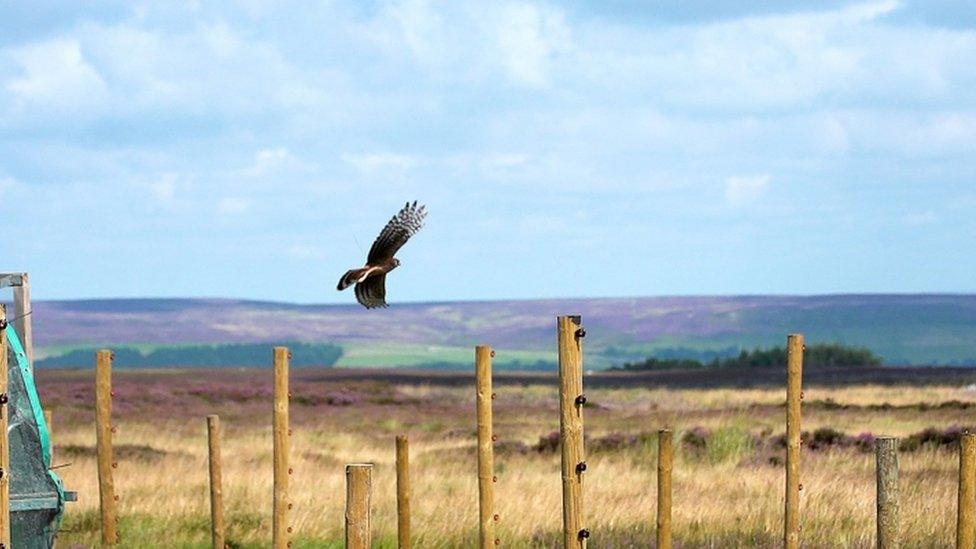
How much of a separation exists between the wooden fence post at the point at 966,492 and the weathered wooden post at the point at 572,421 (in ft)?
13.0

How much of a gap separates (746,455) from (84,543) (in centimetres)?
1264

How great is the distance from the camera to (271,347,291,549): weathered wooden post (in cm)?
1554

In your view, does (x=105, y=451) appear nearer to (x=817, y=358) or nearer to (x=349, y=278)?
(x=349, y=278)

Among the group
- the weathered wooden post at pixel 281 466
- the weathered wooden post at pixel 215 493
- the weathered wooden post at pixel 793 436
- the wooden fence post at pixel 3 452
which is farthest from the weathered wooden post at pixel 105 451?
the weathered wooden post at pixel 793 436

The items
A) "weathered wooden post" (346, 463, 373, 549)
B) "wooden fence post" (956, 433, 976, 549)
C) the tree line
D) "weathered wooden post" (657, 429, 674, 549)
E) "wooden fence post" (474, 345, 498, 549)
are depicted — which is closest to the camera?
"weathered wooden post" (346, 463, 373, 549)

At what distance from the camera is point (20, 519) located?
14.3m

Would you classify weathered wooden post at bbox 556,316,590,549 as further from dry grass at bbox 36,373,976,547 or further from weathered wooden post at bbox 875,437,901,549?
dry grass at bbox 36,373,976,547

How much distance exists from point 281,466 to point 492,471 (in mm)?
2210

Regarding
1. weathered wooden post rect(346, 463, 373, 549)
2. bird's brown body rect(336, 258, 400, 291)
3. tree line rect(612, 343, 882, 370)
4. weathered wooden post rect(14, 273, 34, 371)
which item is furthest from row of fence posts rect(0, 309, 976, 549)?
tree line rect(612, 343, 882, 370)

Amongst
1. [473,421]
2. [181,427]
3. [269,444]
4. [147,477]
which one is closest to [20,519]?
[147,477]

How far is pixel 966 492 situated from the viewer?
14469 mm

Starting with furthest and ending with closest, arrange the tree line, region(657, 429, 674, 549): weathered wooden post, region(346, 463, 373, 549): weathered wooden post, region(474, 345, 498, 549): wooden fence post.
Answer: the tree line, region(657, 429, 674, 549): weathered wooden post, region(474, 345, 498, 549): wooden fence post, region(346, 463, 373, 549): weathered wooden post

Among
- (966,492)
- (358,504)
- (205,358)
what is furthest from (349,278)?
(205,358)

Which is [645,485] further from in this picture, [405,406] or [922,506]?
[405,406]
